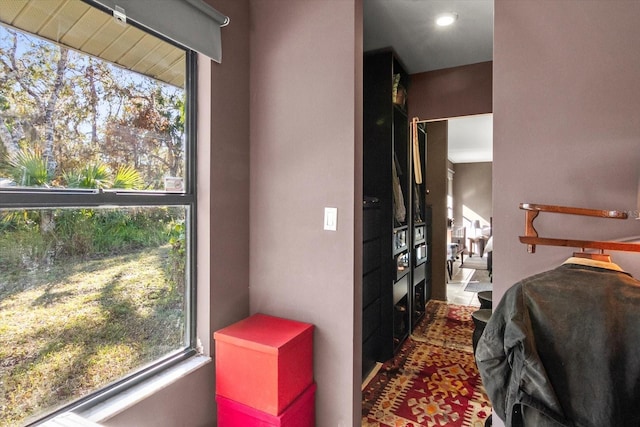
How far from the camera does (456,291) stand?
16.3ft

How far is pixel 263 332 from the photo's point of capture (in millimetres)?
1614

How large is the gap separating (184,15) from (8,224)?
1097 millimetres

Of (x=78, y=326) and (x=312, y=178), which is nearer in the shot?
(x=78, y=326)

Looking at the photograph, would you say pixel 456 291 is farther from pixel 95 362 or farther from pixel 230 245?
pixel 95 362

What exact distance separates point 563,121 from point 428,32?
1.59 meters

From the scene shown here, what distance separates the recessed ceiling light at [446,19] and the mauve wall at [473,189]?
7600 millimetres

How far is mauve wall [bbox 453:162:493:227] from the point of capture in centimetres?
913

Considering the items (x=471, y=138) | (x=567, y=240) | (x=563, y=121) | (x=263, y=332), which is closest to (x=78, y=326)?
(x=263, y=332)

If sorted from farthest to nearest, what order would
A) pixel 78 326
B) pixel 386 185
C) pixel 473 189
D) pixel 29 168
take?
pixel 473 189
pixel 386 185
pixel 78 326
pixel 29 168

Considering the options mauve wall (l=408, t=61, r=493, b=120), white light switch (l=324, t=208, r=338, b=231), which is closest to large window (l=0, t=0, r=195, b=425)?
white light switch (l=324, t=208, r=338, b=231)

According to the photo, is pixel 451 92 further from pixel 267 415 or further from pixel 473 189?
pixel 473 189

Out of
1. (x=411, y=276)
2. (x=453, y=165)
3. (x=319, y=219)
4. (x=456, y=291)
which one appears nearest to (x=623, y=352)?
(x=319, y=219)

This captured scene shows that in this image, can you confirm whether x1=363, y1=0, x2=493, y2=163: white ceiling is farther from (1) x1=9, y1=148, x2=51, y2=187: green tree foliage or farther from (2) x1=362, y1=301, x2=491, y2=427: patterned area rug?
(2) x1=362, y1=301, x2=491, y2=427: patterned area rug

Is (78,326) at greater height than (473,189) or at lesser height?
lesser
